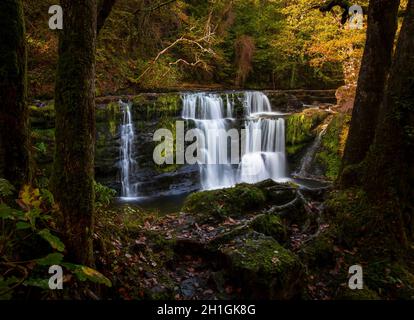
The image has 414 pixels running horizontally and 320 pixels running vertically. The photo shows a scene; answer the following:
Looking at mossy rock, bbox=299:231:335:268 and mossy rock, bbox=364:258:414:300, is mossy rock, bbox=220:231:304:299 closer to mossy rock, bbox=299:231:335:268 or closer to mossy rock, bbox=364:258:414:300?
mossy rock, bbox=299:231:335:268

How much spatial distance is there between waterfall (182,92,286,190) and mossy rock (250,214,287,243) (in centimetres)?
883

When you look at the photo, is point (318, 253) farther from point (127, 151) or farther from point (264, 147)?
point (264, 147)

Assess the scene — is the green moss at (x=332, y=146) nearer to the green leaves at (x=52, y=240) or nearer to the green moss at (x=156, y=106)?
the green moss at (x=156, y=106)

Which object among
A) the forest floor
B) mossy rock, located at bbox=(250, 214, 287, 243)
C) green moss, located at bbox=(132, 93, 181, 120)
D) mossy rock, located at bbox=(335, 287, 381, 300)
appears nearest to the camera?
the forest floor

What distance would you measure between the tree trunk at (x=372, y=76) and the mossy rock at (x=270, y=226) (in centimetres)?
169

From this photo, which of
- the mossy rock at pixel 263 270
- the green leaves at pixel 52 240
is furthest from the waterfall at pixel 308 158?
the green leaves at pixel 52 240

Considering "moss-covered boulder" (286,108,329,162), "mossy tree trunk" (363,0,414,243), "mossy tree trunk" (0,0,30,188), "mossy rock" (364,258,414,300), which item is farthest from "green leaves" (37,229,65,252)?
"moss-covered boulder" (286,108,329,162)

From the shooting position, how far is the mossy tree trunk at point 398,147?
5.00 meters

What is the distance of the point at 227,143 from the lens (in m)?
15.1

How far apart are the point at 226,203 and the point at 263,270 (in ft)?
7.07

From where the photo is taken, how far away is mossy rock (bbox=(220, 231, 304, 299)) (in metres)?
3.93

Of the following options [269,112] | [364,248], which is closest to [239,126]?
[269,112]
